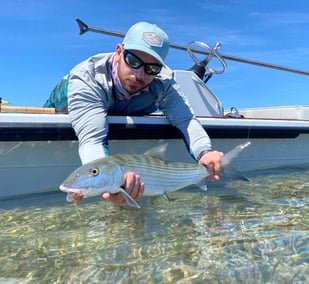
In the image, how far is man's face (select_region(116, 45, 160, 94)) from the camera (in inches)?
115

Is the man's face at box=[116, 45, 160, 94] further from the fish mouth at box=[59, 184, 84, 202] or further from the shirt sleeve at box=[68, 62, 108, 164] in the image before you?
the fish mouth at box=[59, 184, 84, 202]

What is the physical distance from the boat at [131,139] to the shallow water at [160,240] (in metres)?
0.24

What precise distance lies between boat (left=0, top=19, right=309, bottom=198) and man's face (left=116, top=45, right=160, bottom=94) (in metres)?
0.56

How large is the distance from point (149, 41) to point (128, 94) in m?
0.63

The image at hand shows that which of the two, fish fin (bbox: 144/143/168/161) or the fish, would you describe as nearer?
the fish

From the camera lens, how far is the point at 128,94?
11.2 feet

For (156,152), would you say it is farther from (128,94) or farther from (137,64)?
(128,94)

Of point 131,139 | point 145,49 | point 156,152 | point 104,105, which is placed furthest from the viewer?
point 131,139

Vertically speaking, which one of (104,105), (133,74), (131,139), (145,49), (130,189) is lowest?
(130,189)

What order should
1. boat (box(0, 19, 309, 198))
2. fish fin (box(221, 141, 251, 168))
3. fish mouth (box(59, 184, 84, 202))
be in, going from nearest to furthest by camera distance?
1. fish mouth (box(59, 184, 84, 202))
2. fish fin (box(221, 141, 251, 168))
3. boat (box(0, 19, 309, 198))

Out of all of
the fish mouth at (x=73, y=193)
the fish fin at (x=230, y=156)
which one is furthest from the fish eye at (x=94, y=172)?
the fish fin at (x=230, y=156)

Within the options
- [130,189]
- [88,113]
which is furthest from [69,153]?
[130,189]

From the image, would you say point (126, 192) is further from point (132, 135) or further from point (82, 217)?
point (132, 135)

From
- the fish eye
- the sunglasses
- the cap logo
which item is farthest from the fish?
the cap logo
